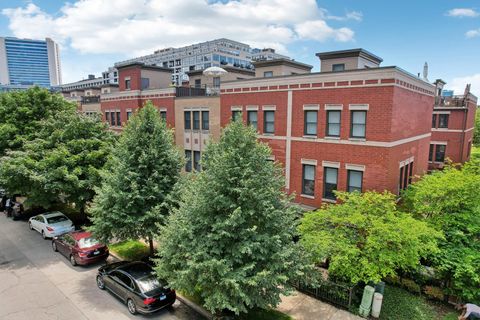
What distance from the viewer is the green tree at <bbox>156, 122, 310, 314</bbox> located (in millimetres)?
11117

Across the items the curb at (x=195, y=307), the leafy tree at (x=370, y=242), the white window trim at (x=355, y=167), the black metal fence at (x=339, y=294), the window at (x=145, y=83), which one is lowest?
the curb at (x=195, y=307)

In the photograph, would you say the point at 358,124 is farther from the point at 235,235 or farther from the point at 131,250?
the point at 131,250

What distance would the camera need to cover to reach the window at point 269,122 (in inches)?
866

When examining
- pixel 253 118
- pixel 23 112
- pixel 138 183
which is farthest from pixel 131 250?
pixel 23 112

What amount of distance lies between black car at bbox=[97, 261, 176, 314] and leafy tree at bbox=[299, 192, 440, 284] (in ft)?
22.0

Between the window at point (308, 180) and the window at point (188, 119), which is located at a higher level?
the window at point (188, 119)

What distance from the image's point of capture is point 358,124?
1812 centimetres

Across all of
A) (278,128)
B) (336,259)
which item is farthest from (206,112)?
(336,259)

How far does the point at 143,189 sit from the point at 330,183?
36.7ft

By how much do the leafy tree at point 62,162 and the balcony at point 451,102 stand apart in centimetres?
3548

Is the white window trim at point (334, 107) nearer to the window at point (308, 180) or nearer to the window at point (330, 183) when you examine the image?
the window at point (330, 183)

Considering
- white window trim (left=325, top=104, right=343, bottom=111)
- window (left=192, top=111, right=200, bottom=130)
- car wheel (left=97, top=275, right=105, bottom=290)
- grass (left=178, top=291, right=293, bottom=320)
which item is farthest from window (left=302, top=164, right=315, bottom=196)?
car wheel (left=97, top=275, right=105, bottom=290)

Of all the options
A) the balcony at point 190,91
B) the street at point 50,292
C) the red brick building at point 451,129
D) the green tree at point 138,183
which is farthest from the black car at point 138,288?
the red brick building at point 451,129

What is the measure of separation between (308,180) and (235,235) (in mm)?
10360
